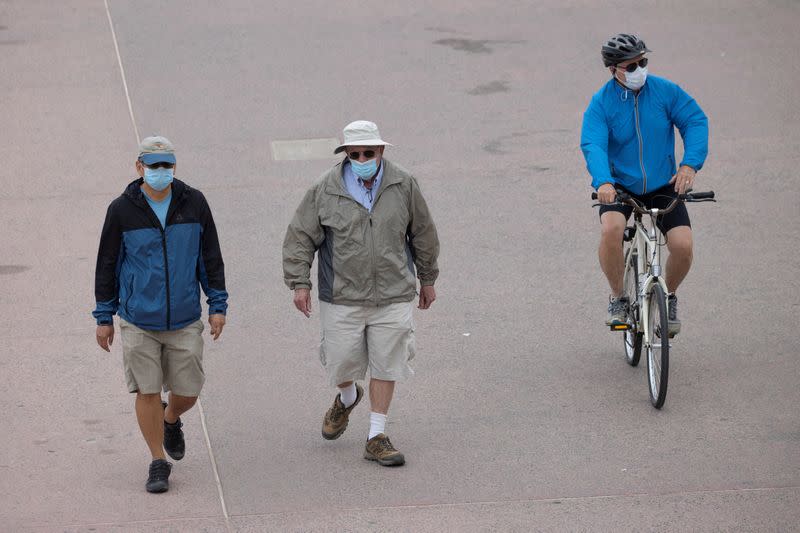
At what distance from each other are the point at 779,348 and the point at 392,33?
8741mm

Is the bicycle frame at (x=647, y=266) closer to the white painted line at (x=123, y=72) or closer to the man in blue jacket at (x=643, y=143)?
the man in blue jacket at (x=643, y=143)

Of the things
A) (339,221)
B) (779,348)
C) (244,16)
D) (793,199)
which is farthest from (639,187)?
(244,16)

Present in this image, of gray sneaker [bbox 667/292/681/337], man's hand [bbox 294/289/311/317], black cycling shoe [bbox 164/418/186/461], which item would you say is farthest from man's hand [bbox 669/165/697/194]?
black cycling shoe [bbox 164/418/186/461]

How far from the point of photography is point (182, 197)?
22.1 feet

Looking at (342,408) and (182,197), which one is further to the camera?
(342,408)

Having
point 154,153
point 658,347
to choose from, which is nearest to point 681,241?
point 658,347

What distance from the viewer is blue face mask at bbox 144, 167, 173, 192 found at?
655 centimetres

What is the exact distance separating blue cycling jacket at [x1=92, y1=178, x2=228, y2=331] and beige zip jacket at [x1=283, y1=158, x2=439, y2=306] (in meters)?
0.57

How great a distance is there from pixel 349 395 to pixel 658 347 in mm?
1899

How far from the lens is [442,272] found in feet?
33.7

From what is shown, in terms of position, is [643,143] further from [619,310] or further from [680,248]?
[619,310]

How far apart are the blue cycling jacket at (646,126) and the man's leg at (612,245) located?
255mm

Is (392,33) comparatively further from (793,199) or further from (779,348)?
(779,348)

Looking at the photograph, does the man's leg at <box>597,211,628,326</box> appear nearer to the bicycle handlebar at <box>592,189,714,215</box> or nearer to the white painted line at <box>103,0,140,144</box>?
the bicycle handlebar at <box>592,189,714,215</box>
